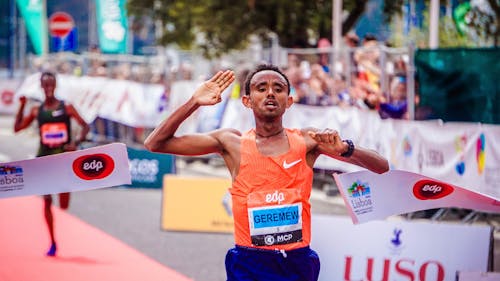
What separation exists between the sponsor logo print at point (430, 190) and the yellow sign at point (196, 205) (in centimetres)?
611

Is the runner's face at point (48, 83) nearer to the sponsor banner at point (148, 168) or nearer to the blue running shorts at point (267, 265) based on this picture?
the sponsor banner at point (148, 168)

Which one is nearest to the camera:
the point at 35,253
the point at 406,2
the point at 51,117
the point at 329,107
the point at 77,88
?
the point at 35,253

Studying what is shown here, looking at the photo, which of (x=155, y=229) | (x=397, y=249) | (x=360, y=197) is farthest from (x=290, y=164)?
(x=155, y=229)

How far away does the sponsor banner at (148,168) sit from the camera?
1658cm

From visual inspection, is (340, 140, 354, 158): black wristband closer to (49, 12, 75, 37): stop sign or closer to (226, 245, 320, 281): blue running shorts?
(226, 245, 320, 281): blue running shorts

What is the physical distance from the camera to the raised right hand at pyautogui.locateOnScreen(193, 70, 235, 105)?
5.48 metres

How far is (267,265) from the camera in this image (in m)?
5.55

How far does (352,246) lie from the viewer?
7242mm

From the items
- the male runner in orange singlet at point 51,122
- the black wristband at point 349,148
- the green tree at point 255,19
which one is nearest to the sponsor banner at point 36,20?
the green tree at point 255,19

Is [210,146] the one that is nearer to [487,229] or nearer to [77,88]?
[487,229]

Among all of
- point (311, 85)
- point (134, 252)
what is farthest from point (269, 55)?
point (134, 252)

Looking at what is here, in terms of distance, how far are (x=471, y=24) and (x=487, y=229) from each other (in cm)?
970

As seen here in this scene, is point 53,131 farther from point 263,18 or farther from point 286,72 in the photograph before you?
point 263,18

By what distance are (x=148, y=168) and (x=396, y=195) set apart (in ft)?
35.0
